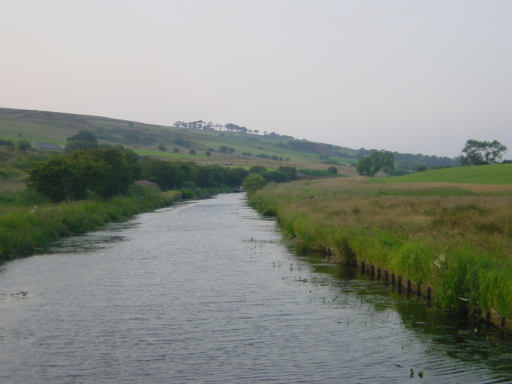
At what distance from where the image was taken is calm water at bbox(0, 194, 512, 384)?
13.2m

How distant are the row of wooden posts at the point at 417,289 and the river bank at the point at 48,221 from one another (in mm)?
17378

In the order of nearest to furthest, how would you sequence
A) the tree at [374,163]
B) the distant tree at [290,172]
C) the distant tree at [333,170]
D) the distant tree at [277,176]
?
1. the distant tree at [277,176]
2. the distant tree at [290,172]
3. the tree at [374,163]
4. the distant tree at [333,170]

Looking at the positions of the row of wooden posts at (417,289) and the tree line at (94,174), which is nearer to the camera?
the row of wooden posts at (417,289)

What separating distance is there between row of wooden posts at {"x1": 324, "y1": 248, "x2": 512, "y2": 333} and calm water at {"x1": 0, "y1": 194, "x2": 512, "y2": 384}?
59cm

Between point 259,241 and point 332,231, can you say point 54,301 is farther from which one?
point 259,241

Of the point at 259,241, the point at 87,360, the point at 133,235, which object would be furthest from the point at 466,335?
the point at 133,235

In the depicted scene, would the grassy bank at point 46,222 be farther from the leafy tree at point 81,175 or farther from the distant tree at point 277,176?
the distant tree at point 277,176

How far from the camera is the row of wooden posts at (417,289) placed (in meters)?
15.5

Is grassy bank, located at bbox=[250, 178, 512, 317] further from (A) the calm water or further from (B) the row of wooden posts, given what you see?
(A) the calm water

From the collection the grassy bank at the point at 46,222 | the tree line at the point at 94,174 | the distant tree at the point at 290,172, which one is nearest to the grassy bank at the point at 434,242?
the grassy bank at the point at 46,222

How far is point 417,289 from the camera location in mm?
20500

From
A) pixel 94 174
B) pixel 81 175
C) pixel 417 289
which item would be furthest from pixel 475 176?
pixel 417 289

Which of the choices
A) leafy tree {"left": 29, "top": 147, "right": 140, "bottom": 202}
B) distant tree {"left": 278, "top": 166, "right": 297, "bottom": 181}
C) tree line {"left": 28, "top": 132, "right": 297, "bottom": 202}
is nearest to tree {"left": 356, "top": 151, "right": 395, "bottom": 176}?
distant tree {"left": 278, "top": 166, "right": 297, "bottom": 181}

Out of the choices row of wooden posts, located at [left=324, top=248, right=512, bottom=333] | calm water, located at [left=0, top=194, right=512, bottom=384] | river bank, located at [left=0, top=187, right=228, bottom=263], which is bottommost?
river bank, located at [left=0, top=187, right=228, bottom=263]
